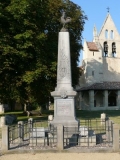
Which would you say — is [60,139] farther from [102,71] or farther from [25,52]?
[102,71]

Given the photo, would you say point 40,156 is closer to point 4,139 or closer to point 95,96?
point 4,139

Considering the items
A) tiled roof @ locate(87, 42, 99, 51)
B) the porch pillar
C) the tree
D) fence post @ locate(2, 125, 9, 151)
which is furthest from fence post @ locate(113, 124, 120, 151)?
tiled roof @ locate(87, 42, 99, 51)

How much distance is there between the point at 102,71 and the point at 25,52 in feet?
122

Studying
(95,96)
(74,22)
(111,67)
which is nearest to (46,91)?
(74,22)

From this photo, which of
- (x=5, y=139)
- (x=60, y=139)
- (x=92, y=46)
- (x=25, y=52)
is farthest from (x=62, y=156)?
(x=92, y=46)

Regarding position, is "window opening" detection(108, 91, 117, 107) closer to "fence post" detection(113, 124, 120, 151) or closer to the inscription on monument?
the inscription on monument

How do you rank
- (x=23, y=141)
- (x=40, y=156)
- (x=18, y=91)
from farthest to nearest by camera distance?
(x=18, y=91)
(x=23, y=141)
(x=40, y=156)

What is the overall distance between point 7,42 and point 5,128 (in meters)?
12.8

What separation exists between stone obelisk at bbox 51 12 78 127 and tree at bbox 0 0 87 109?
8682mm

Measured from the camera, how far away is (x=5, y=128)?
1102 centimetres

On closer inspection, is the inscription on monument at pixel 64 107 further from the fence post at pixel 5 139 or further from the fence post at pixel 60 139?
the fence post at pixel 5 139

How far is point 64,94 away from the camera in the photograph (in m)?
13.7

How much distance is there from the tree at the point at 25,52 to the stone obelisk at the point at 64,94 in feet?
28.5

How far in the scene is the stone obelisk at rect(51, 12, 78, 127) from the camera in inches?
533
